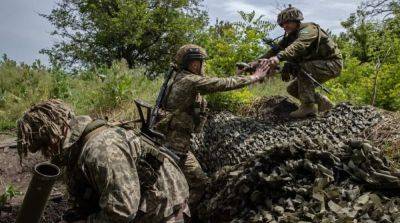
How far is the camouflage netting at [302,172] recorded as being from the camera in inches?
169

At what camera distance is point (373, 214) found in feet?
13.2

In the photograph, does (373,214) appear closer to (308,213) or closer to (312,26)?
(308,213)

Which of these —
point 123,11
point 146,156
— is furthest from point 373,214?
point 123,11

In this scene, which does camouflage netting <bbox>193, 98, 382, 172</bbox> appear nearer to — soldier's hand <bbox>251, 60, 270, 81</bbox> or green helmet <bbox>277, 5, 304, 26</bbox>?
soldier's hand <bbox>251, 60, 270, 81</bbox>

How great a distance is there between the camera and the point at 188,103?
5730mm

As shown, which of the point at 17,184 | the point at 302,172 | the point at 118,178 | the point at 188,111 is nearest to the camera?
the point at 118,178

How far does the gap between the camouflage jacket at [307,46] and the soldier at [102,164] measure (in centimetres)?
339

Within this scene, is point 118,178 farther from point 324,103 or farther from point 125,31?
point 125,31

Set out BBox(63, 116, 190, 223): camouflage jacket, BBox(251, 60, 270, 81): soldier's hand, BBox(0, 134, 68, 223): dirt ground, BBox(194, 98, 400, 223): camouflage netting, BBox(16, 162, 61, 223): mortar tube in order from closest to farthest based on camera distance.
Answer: BBox(16, 162, 61, 223): mortar tube, BBox(63, 116, 190, 223): camouflage jacket, BBox(194, 98, 400, 223): camouflage netting, BBox(251, 60, 270, 81): soldier's hand, BBox(0, 134, 68, 223): dirt ground

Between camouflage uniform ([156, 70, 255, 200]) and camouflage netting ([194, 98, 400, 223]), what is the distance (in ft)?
1.09

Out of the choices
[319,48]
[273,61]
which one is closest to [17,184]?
[273,61]

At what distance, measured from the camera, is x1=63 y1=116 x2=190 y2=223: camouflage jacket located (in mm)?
2977

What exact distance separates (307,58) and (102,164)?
14.7ft

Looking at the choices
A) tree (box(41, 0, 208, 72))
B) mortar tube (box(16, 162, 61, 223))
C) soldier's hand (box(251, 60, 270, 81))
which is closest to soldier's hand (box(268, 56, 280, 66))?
soldier's hand (box(251, 60, 270, 81))
